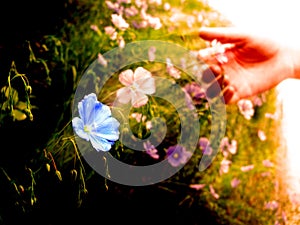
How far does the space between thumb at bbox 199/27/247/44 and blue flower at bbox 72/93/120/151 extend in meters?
0.76

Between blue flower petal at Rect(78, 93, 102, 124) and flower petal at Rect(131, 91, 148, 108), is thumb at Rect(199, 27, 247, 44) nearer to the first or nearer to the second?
flower petal at Rect(131, 91, 148, 108)

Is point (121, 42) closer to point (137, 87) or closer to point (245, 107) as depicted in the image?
point (137, 87)

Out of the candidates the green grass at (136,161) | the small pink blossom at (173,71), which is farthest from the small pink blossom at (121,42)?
the small pink blossom at (173,71)

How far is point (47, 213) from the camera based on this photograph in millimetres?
895

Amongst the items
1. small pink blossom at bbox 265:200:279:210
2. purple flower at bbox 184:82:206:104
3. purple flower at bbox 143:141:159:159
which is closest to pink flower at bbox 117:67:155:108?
purple flower at bbox 143:141:159:159

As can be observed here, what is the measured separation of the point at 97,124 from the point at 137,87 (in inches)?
10.9

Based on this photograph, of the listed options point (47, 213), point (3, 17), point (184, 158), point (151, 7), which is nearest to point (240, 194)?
point (184, 158)

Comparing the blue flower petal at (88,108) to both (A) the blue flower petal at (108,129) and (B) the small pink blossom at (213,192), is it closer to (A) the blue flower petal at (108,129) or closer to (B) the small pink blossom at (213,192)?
(A) the blue flower petal at (108,129)

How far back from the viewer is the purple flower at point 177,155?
1146 millimetres

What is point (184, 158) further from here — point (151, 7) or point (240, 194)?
point (151, 7)

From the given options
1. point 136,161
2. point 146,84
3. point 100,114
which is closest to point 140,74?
point 146,84

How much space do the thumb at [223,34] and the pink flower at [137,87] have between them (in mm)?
480

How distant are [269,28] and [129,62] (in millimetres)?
718

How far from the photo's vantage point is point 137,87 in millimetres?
884
